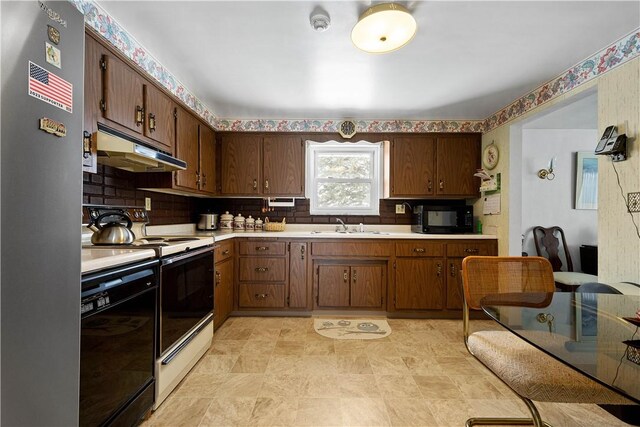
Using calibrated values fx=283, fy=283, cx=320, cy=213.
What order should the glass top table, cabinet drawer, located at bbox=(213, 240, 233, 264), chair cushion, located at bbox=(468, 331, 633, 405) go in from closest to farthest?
the glass top table → chair cushion, located at bbox=(468, 331, 633, 405) → cabinet drawer, located at bbox=(213, 240, 233, 264)

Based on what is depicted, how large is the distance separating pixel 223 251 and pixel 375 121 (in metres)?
2.26

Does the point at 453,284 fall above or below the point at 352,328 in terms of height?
above

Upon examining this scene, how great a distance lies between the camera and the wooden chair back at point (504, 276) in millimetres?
1467

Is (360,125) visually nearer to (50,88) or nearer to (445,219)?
(445,219)

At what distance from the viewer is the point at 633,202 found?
1.79 m

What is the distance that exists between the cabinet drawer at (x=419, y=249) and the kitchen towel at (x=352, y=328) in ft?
2.55

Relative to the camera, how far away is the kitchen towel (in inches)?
103

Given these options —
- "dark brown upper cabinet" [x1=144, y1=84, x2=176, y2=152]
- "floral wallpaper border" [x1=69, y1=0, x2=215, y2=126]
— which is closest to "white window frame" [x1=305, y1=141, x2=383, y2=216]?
"floral wallpaper border" [x1=69, y1=0, x2=215, y2=126]

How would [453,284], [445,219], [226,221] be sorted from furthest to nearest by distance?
[226,221] < [445,219] < [453,284]

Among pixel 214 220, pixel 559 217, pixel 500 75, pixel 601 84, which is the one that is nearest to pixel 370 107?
pixel 500 75

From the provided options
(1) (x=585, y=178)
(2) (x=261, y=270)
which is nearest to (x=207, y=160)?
(2) (x=261, y=270)

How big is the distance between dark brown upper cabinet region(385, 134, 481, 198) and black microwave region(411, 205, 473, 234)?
0.18 meters

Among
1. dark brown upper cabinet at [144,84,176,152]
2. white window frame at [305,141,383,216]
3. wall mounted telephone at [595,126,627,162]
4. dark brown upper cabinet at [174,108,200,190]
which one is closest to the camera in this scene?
wall mounted telephone at [595,126,627,162]

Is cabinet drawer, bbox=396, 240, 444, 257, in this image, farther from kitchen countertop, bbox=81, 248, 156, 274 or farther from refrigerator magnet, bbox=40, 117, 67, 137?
refrigerator magnet, bbox=40, 117, 67, 137
